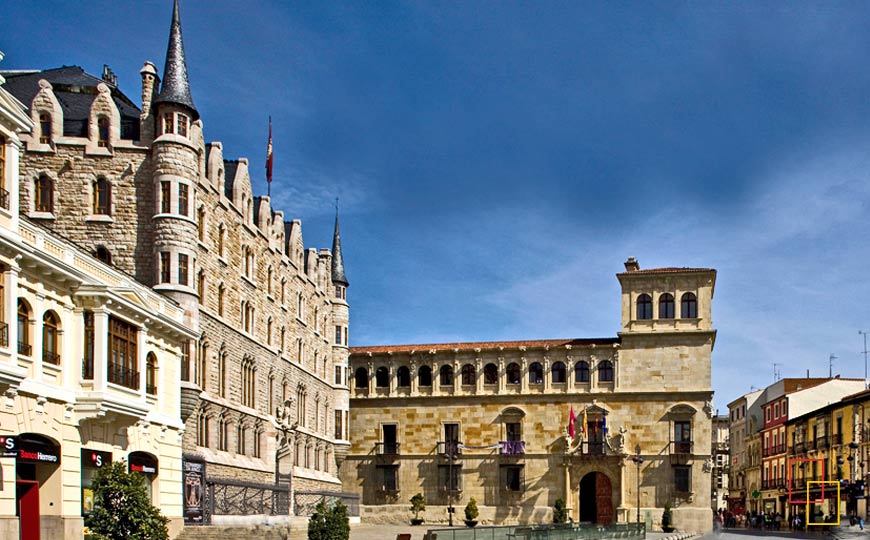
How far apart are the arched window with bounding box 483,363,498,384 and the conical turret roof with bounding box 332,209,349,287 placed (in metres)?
11.1

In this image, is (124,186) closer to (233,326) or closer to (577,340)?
(233,326)

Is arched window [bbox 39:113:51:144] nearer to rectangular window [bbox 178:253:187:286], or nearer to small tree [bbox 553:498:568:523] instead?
rectangular window [bbox 178:253:187:286]

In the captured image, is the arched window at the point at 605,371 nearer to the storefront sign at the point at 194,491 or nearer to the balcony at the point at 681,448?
the balcony at the point at 681,448

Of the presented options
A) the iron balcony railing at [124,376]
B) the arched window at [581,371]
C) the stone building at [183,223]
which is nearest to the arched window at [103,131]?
the stone building at [183,223]

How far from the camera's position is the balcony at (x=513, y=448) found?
72.6 meters

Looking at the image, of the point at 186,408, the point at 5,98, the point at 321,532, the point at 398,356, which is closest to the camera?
the point at 5,98

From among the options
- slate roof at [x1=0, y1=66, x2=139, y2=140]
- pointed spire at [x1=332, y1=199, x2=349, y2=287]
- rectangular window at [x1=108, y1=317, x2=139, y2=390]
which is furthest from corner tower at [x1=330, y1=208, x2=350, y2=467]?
rectangular window at [x1=108, y1=317, x2=139, y2=390]

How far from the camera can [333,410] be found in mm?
71375

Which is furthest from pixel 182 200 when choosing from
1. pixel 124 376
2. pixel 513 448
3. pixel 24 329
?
pixel 513 448

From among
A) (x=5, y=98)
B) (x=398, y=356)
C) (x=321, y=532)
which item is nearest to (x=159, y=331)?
(x=321, y=532)

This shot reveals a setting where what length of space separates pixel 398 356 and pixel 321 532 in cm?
4167

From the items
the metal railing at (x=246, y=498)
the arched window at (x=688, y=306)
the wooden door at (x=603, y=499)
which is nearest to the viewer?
the metal railing at (x=246, y=498)

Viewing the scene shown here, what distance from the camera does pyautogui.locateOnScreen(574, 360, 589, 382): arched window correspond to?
238 ft

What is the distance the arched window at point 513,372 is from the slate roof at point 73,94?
1344 inches
